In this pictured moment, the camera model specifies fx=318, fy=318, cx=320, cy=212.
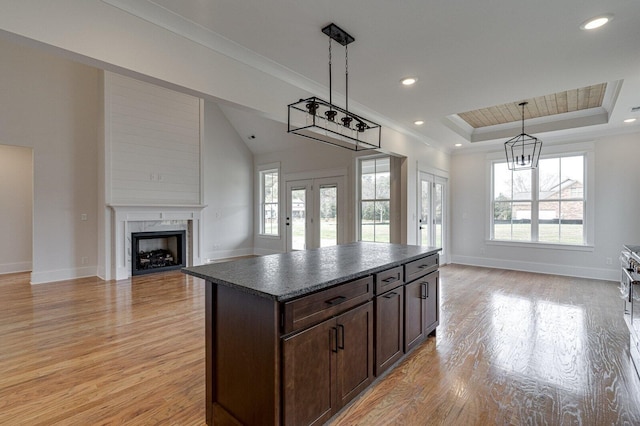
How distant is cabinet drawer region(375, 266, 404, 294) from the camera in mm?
2268

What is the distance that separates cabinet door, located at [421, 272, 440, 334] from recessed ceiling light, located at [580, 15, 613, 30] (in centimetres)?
235

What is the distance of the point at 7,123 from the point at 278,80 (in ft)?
16.4

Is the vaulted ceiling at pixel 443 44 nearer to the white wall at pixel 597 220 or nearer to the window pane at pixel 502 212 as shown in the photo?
the white wall at pixel 597 220

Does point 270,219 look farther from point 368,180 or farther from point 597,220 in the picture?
point 597,220

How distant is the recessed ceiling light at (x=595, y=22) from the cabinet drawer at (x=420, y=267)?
220 centimetres

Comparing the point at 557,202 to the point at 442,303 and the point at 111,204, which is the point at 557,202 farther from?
the point at 111,204

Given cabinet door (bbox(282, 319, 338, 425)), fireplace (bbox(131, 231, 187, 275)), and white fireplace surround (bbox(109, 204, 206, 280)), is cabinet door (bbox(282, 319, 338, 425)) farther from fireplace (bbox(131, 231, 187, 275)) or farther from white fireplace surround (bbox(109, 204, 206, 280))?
fireplace (bbox(131, 231, 187, 275))

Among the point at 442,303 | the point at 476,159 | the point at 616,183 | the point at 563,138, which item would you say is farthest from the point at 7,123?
the point at 616,183

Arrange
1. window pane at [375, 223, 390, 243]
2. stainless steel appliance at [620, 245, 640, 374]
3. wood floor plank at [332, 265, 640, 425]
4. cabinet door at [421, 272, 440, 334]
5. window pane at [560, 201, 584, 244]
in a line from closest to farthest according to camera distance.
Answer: wood floor plank at [332, 265, 640, 425], stainless steel appliance at [620, 245, 640, 374], cabinet door at [421, 272, 440, 334], window pane at [560, 201, 584, 244], window pane at [375, 223, 390, 243]

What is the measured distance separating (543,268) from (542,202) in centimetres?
130

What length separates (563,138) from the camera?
236 inches

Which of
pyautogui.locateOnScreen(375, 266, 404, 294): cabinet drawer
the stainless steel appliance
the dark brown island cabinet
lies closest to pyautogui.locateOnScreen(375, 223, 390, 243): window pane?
the stainless steel appliance

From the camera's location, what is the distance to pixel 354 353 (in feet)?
6.61

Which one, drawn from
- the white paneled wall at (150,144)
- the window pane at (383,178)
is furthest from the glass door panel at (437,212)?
the white paneled wall at (150,144)
